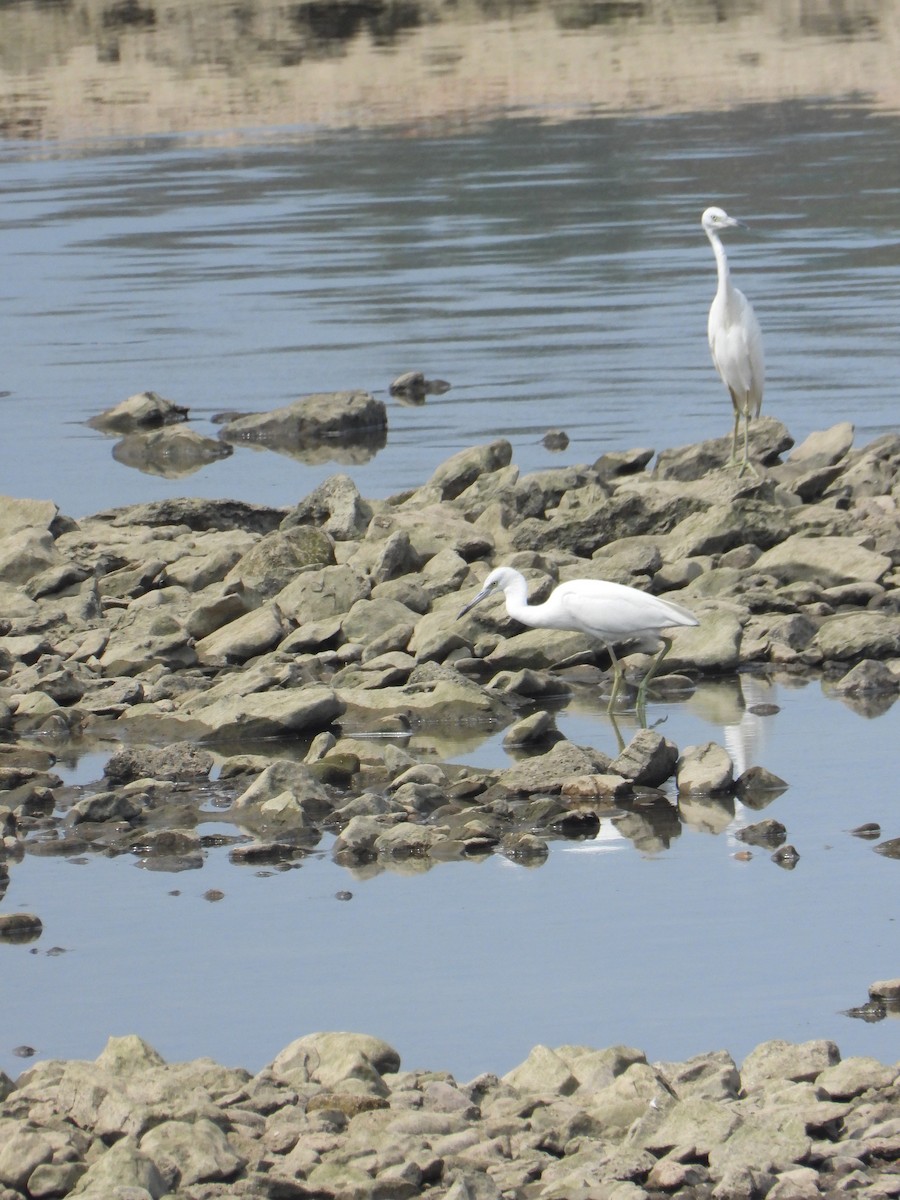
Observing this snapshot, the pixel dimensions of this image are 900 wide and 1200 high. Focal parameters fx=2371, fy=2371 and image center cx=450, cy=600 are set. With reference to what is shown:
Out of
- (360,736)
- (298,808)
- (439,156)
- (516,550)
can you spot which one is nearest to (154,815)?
(298,808)

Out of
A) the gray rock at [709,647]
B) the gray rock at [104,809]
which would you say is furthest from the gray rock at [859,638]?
the gray rock at [104,809]

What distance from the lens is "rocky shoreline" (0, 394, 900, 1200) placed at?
253 inches

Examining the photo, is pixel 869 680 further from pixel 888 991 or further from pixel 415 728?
pixel 888 991

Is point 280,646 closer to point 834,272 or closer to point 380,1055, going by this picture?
point 380,1055

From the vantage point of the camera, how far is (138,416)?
2138 cm

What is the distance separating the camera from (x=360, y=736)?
11.9 metres

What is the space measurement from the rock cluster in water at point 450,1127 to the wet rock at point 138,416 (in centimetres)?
1442

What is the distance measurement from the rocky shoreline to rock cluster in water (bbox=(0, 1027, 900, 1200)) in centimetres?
1

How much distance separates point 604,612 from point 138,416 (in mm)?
10150

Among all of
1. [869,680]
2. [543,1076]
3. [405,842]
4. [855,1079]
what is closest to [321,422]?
[869,680]

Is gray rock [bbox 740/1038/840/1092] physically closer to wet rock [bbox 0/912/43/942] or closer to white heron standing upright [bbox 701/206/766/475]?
wet rock [bbox 0/912/43/942]

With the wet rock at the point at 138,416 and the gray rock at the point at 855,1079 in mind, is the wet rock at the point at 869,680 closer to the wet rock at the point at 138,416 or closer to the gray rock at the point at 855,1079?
the gray rock at the point at 855,1079

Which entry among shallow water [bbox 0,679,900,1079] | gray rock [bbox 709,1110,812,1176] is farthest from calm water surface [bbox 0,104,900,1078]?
gray rock [bbox 709,1110,812,1176]

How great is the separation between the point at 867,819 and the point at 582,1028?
256 cm
